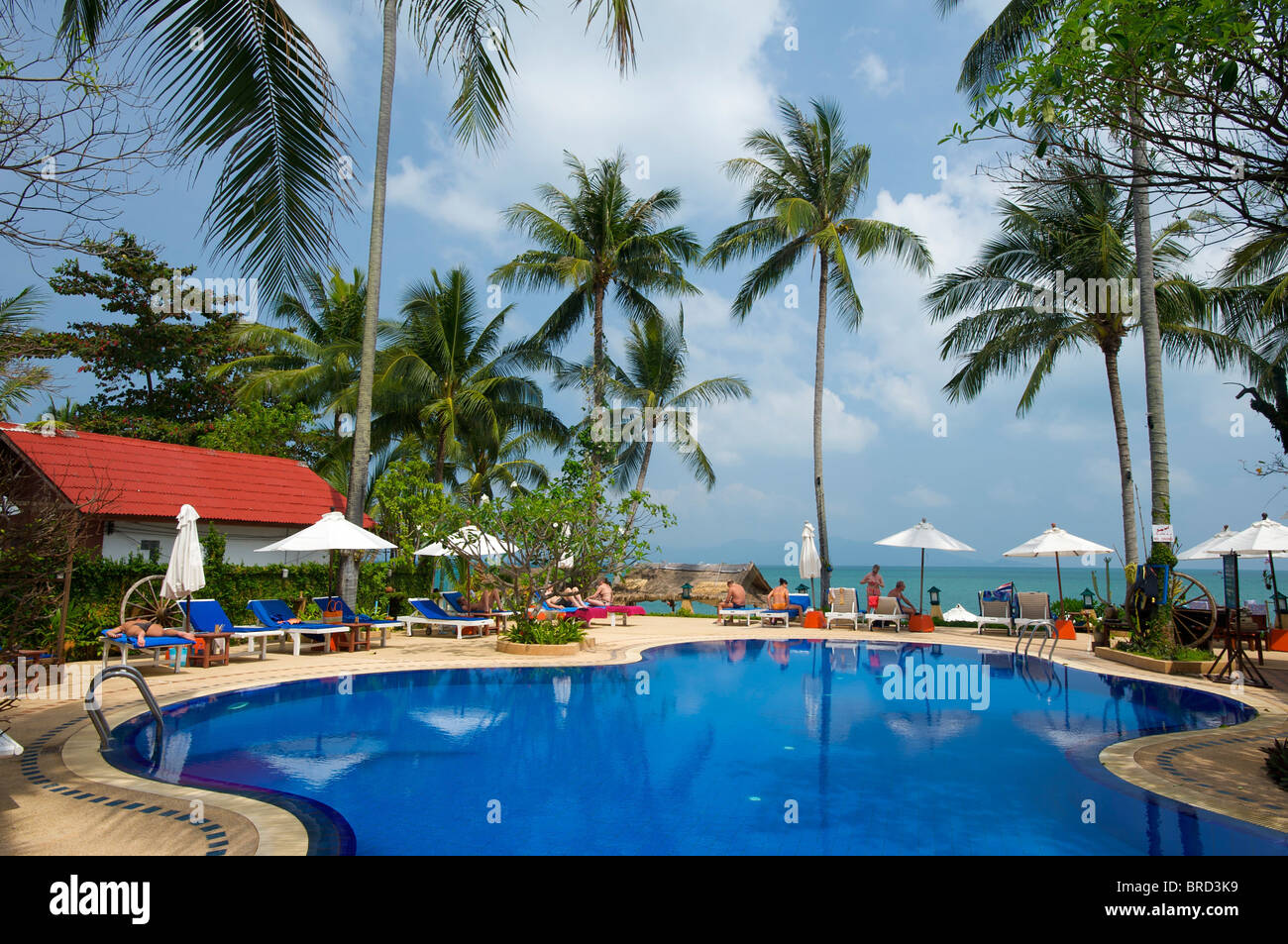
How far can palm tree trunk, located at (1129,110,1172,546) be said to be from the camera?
1284cm

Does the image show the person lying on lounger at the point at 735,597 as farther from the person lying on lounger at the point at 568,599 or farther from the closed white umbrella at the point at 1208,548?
the closed white umbrella at the point at 1208,548

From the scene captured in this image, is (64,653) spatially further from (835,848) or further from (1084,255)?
(1084,255)

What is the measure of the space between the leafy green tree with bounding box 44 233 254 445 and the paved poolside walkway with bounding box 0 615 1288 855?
1597cm

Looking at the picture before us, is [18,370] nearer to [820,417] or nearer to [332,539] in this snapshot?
[332,539]

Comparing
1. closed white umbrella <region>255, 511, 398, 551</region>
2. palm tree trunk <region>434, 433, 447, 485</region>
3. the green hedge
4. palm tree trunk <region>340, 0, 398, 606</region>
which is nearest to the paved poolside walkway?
the green hedge

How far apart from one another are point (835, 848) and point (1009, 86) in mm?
5085

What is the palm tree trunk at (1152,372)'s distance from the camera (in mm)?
12844

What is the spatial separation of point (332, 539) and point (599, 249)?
1457 centimetres

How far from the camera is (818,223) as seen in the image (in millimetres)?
22141

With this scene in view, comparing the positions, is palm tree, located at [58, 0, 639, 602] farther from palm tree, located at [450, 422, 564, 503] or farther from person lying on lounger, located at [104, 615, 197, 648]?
palm tree, located at [450, 422, 564, 503]

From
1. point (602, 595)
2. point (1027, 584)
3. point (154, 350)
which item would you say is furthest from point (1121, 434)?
point (1027, 584)

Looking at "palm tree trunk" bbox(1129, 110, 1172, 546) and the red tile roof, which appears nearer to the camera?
"palm tree trunk" bbox(1129, 110, 1172, 546)

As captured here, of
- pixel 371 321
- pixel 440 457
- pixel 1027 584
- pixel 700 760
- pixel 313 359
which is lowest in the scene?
pixel 1027 584
